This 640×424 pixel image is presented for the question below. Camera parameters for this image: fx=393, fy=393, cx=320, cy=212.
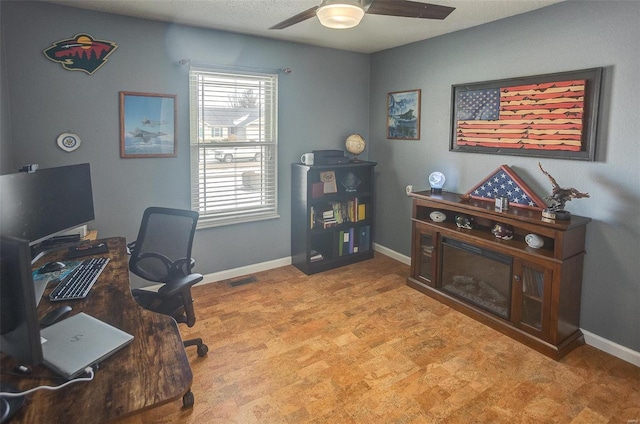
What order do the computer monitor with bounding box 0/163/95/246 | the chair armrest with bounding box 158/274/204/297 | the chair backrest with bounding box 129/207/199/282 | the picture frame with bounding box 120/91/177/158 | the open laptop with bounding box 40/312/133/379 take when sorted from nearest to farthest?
the open laptop with bounding box 40/312/133/379 → the computer monitor with bounding box 0/163/95/246 → the chair armrest with bounding box 158/274/204/297 → the chair backrest with bounding box 129/207/199/282 → the picture frame with bounding box 120/91/177/158

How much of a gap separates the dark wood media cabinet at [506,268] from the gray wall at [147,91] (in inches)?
59.1

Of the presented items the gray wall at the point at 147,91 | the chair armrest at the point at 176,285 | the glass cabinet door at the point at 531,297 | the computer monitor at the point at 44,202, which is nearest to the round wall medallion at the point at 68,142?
the gray wall at the point at 147,91

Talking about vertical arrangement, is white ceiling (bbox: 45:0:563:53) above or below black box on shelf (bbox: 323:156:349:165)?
A: above

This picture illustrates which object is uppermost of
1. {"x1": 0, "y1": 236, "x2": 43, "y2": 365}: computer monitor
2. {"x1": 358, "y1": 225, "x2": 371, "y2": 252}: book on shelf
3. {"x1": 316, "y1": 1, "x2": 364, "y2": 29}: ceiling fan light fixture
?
{"x1": 316, "y1": 1, "x2": 364, "y2": 29}: ceiling fan light fixture

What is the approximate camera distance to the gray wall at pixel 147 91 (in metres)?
2.90

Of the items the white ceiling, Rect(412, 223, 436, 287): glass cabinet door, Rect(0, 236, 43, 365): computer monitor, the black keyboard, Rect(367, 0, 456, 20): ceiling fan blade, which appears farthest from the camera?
Rect(412, 223, 436, 287): glass cabinet door

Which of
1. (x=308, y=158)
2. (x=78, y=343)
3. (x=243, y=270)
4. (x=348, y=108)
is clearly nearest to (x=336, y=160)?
(x=308, y=158)

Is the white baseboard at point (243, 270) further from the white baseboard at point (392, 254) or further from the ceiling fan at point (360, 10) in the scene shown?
the ceiling fan at point (360, 10)

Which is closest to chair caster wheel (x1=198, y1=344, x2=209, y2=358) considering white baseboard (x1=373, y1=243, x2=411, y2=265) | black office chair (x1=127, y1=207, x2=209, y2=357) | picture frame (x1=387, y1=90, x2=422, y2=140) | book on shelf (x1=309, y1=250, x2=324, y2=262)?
black office chair (x1=127, y1=207, x2=209, y2=357)

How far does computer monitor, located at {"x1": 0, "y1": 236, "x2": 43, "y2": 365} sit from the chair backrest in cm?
→ 135

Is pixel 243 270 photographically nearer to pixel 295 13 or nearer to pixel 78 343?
pixel 295 13

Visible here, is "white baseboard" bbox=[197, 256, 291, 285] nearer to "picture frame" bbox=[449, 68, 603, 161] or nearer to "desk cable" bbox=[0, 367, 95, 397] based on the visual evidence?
"picture frame" bbox=[449, 68, 603, 161]

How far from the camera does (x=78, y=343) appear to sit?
52.5 inches

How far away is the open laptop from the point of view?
122 centimetres
